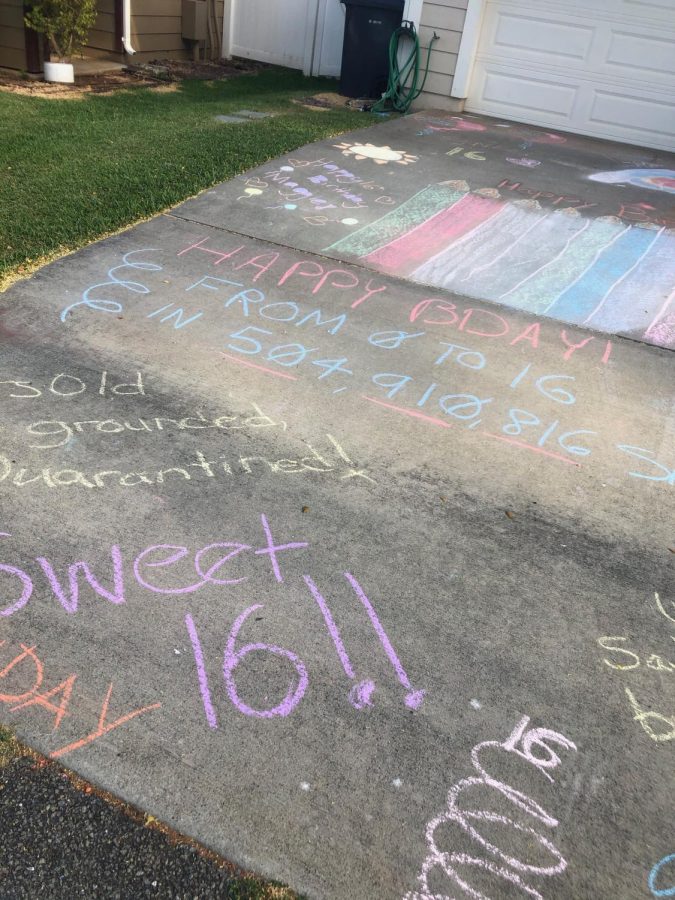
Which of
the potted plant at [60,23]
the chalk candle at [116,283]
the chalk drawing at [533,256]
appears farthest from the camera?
the potted plant at [60,23]

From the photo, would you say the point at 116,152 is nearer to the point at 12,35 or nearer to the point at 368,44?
the point at 368,44

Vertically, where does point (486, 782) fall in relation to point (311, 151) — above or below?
below

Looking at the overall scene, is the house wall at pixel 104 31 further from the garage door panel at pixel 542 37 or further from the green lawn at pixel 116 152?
the garage door panel at pixel 542 37

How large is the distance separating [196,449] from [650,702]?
7.63 feet

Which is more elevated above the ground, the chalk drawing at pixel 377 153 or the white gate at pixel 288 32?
the white gate at pixel 288 32

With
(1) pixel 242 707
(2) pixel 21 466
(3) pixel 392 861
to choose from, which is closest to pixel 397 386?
(2) pixel 21 466

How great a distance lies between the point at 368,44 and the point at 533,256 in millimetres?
5919

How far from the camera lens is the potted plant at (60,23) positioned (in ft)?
31.2

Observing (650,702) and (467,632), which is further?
(467,632)

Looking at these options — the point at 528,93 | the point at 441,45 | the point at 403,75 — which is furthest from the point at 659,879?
the point at 403,75

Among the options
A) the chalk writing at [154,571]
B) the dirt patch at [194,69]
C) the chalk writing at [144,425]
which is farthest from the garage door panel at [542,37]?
the chalk writing at [154,571]

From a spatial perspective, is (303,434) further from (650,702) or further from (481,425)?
(650,702)

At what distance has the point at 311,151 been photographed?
26.1ft

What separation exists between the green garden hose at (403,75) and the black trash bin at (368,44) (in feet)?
0.80
